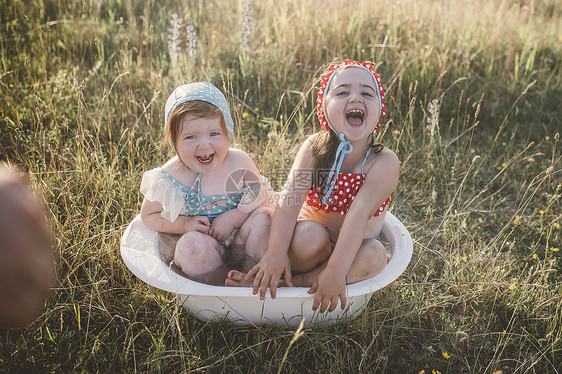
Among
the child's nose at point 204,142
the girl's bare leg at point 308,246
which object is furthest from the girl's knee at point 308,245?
the child's nose at point 204,142

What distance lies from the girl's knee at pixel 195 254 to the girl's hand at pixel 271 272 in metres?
0.20

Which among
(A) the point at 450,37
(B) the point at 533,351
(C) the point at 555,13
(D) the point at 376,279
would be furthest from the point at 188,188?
(C) the point at 555,13

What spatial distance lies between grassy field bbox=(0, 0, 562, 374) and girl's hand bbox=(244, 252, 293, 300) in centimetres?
21

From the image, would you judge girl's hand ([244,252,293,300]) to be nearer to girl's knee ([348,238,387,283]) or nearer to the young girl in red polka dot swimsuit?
the young girl in red polka dot swimsuit

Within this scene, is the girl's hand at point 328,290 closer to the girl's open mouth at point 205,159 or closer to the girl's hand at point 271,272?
the girl's hand at point 271,272

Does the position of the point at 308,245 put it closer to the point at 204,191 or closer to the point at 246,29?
the point at 204,191

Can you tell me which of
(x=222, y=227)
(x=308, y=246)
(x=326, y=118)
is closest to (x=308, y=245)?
(x=308, y=246)

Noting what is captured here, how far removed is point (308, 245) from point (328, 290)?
24cm

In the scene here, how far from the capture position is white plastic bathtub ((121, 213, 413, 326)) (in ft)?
5.26

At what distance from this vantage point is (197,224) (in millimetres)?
1939

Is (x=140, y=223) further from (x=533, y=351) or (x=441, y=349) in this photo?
(x=533, y=351)

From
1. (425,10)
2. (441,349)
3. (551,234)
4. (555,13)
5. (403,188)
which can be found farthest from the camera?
(555,13)

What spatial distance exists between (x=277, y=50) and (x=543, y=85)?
218cm

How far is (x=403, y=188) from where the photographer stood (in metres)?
2.73
